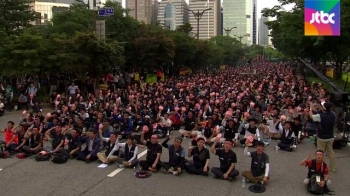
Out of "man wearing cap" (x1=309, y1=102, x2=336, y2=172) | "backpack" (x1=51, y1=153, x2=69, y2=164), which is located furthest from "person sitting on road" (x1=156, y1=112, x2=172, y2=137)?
"man wearing cap" (x1=309, y1=102, x2=336, y2=172)

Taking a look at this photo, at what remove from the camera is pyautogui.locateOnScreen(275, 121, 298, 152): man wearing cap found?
12804 millimetres

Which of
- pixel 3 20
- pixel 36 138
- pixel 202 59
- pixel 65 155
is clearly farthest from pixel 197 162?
pixel 202 59

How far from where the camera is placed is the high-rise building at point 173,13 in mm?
104162

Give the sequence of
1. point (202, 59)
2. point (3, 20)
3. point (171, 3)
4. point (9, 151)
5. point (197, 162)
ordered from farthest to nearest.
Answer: point (171, 3) → point (202, 59) → point (3, 20) → point (9, 151) → point (197, 162)

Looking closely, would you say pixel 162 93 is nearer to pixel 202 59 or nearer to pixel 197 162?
pixel 197 162

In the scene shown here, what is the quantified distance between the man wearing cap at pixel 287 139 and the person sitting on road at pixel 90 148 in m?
5.68

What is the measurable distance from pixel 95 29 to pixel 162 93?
5.32 meters

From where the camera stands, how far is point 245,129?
536 inches

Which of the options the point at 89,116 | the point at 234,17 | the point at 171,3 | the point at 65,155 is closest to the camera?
the point at 65,155

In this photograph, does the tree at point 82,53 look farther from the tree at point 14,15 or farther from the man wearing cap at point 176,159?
the man wearing cap at point 176,159

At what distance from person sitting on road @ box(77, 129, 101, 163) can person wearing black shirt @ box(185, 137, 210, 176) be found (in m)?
2.84

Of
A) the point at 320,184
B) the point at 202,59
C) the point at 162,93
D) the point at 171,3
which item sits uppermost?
the point at 171,3

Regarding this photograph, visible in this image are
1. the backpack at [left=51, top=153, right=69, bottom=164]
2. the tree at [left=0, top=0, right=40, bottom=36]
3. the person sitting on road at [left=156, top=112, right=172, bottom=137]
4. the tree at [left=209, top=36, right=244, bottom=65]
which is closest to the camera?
the backpack at [left=51, top=153, right=69, bottom=164]

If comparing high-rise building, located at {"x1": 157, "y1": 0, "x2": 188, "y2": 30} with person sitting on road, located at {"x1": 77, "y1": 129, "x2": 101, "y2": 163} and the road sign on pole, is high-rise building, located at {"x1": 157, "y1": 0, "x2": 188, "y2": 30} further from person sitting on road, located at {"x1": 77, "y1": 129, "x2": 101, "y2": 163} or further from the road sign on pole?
person sitting on road, located at {"x1": 77, "y1": 129, "x2": 101, "y2": 163}
